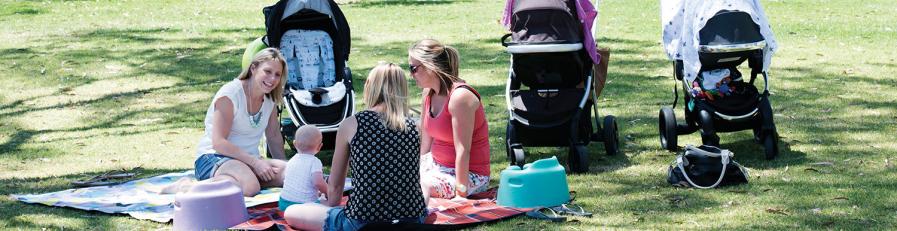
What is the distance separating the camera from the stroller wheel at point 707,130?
303 inches

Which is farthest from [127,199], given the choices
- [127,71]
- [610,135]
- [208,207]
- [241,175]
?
[127,71]

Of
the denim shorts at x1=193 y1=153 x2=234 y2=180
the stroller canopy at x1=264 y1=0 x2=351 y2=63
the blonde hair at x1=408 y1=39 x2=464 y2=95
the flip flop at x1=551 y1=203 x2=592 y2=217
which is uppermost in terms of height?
the blonde hair at x1=408 y1=39 x2=464 y2=95

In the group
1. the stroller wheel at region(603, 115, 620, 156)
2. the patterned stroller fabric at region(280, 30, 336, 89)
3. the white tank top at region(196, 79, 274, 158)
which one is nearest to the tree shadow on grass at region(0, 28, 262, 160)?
the patterned stroller fabric at region(280, 30, 336, 89)

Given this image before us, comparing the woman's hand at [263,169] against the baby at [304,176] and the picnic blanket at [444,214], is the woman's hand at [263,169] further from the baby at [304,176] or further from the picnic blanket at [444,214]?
the baby at [304,176]

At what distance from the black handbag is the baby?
1996 millimetres

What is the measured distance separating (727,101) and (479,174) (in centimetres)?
186

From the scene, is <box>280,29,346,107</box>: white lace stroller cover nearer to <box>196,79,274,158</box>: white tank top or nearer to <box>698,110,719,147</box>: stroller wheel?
<box>196,79,274,158</box>: white tank top

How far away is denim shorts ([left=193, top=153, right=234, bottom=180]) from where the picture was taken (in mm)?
6953

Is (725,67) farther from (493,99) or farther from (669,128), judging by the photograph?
(493,99)

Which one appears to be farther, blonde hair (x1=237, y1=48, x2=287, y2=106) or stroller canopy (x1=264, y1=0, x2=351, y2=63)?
stroller canopy (x1=264, y1=0, x2=351, y2=63)

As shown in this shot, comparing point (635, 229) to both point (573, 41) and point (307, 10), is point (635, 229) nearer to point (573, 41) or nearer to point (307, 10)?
point (573, 41)

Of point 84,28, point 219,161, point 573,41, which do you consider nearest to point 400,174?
point 219,161

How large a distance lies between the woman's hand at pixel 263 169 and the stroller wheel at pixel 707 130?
8.43 feet

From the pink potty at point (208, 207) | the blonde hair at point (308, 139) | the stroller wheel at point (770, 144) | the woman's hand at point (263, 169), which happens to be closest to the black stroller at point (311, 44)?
the woman's hand at point (263, 169)
